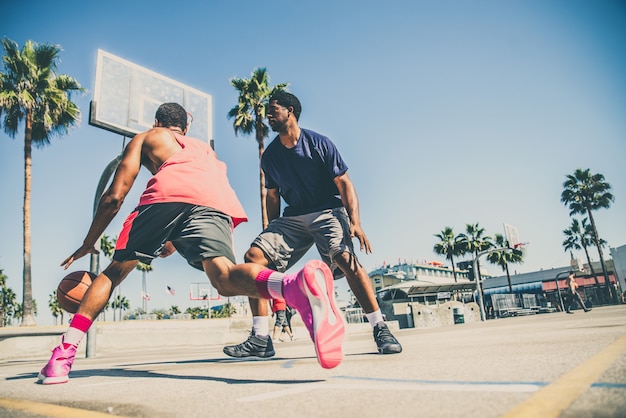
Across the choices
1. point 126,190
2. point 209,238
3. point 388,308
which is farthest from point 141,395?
point 388,308

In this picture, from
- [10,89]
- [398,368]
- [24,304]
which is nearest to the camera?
[398,368]

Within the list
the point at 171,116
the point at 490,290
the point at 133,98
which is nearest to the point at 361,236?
the point at 171,116

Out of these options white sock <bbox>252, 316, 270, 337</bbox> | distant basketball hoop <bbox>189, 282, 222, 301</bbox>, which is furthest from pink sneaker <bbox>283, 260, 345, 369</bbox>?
distant basketball hoop <bbox>189, 282, 222, 301</bbox>

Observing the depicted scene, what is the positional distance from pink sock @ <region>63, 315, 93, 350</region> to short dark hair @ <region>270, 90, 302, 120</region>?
2273 millimetres

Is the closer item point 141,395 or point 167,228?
point 141,395

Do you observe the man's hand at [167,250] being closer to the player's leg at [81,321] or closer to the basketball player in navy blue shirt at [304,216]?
the player's leg at [81,321]

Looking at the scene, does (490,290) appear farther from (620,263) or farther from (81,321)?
(81,321)

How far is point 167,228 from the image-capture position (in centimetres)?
249

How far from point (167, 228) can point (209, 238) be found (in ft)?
0.96

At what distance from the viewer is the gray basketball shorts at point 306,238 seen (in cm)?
312

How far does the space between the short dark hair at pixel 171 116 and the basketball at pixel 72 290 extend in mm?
1341

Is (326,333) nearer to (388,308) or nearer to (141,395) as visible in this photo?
(141,395)

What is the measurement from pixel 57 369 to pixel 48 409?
102 centimetres

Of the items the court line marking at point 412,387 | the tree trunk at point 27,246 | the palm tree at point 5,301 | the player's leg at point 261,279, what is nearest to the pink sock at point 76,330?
the player's leg at point 261,279
